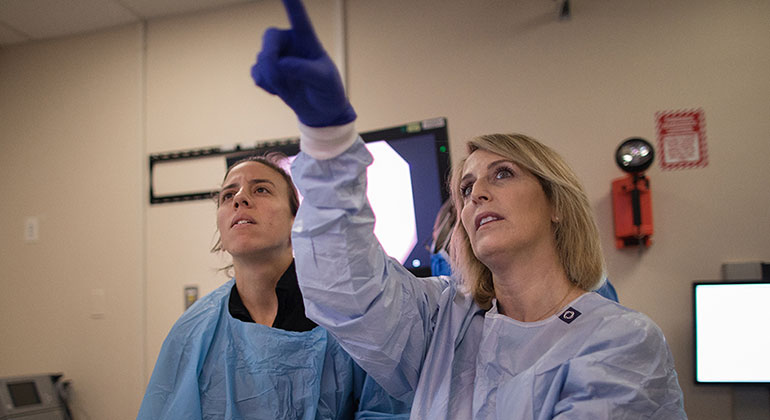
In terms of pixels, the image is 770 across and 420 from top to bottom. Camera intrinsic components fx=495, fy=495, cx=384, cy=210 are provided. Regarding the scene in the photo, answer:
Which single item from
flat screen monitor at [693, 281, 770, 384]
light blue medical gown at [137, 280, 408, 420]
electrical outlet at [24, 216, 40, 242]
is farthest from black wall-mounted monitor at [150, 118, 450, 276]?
electrical outlet at [24, 216, 40, 242]

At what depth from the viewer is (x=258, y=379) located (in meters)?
1.21

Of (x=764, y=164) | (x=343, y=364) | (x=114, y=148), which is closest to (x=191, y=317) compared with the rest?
(x=343, y=364)

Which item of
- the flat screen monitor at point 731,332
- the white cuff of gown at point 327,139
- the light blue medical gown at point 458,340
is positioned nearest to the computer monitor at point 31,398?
the light blue medical gown at point 458,340

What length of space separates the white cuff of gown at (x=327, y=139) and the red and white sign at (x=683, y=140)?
1651mm

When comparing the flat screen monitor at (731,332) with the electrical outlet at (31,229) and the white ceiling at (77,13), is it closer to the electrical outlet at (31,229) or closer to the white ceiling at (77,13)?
the white ceiling at (77,13)

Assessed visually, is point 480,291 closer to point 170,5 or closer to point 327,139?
point 327,139

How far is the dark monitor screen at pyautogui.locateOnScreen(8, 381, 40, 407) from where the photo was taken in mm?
2199

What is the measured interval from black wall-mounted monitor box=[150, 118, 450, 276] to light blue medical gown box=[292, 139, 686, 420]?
0.92 m

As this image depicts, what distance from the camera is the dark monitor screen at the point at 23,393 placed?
2199mm

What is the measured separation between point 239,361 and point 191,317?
20 cm

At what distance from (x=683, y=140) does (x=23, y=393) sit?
3.09 m

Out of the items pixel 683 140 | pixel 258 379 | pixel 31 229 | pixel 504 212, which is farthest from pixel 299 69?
pixel 31 229

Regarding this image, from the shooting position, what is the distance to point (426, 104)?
7.53 ft

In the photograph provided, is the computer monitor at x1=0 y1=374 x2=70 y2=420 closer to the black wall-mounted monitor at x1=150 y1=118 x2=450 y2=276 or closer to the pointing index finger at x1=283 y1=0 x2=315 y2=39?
the black wall-mounted monitor at x1=150 y1=118 x2=450 y2=276
